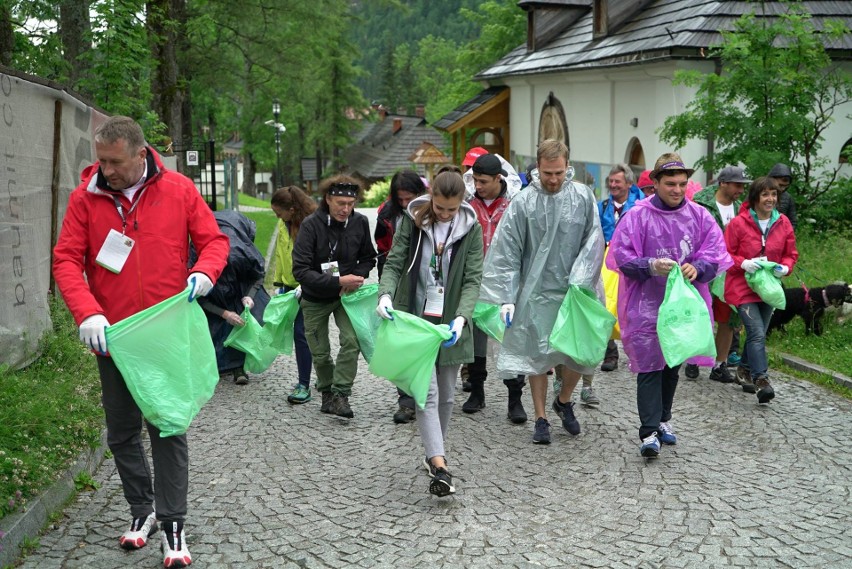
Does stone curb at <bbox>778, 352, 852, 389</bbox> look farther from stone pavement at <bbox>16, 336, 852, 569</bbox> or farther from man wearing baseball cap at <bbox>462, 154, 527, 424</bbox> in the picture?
man wearing baseball cap at <bbox>462, 154, 527, 424</bbox>

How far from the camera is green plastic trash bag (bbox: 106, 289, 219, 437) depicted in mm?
4109

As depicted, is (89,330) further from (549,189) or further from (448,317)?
(549,189)

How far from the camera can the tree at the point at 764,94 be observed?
12.0m

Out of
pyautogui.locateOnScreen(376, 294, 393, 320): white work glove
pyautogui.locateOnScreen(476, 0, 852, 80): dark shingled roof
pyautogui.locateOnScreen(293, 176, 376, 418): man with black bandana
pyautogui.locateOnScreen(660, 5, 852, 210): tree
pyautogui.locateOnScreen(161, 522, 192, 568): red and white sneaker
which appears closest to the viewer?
pyautogui.locateOnScreen(161, 522, 192, 568): red and white sneaker

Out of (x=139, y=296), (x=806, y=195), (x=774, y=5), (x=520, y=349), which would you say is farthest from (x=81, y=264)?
(x=774, y=5)


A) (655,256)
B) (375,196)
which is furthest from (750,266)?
(375,196)

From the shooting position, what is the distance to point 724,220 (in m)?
7.81

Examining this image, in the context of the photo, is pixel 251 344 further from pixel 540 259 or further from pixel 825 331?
pixel 825 331

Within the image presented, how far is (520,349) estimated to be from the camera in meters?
6.07

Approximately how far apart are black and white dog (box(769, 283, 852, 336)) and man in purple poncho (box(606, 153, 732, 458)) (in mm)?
3479

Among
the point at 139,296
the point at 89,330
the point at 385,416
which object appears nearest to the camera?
the point at 89,330

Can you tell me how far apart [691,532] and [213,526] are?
2.30 m

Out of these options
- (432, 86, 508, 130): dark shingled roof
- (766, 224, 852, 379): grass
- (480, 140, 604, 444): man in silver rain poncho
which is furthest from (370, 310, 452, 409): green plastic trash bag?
(432, 86, 508, 130): dark shingled roof

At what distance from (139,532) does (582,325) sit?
112 inches
